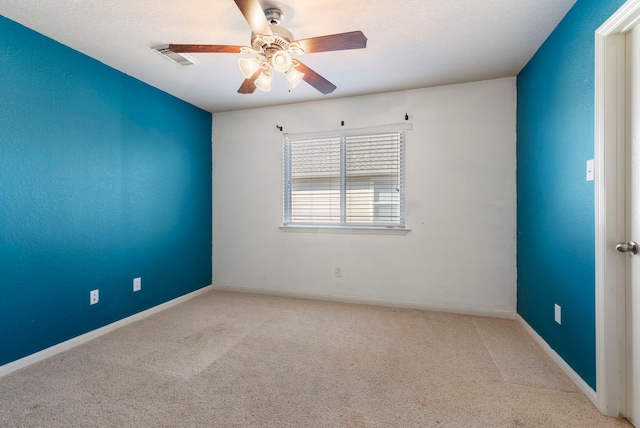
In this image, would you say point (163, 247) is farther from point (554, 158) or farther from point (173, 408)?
point (554, 158)

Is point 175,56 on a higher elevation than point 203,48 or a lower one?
higher

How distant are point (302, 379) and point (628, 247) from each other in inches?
77.8

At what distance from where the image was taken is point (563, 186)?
6.72ft

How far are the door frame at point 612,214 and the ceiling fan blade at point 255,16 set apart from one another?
1.79m

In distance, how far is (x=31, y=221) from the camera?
2168 mm

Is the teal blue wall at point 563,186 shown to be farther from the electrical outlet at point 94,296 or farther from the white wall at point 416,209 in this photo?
the electrical outlet at point 94,296

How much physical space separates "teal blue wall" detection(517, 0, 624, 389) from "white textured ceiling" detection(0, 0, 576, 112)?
26 cm

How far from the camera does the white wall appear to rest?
303 cm

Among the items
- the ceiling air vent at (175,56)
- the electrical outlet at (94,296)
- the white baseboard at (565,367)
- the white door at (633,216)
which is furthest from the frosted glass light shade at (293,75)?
the white baseboard at (565,367)

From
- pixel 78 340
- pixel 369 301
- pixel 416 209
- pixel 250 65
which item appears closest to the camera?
pixel 250 65

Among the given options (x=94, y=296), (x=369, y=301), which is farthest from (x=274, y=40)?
(x=369, y=301)

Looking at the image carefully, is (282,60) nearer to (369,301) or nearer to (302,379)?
(302,379)

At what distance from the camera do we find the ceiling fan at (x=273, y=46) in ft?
5.12

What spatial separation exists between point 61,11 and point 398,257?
3.44m
